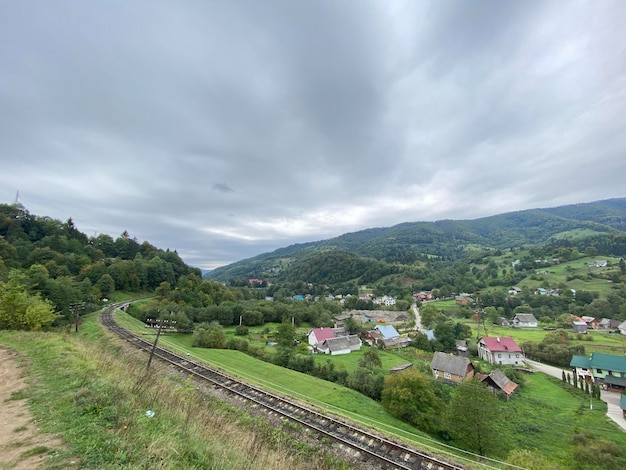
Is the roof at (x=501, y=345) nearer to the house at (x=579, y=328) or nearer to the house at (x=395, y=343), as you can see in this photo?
the house at (x=395, y=343)

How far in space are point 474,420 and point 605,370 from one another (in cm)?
2921

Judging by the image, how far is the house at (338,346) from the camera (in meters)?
43.2

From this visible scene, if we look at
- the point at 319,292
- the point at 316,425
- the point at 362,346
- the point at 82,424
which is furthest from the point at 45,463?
the point at 319,292

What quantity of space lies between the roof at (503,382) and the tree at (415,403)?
12070 millimetres

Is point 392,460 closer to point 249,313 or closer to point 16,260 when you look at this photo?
point 249,313

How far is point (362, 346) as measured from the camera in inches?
1940

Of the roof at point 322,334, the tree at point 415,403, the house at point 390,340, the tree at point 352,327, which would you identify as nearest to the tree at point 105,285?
the roof at point 322,334

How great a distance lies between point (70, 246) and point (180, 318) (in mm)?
42300

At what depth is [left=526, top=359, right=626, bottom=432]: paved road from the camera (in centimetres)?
2245

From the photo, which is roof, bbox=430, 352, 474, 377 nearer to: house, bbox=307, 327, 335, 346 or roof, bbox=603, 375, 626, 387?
roof, bbox=603, 375, 626, 387

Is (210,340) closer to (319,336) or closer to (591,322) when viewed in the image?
(319,336)

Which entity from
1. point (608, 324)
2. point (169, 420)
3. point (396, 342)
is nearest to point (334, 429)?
point (169, 420)

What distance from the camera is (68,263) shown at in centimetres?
5278

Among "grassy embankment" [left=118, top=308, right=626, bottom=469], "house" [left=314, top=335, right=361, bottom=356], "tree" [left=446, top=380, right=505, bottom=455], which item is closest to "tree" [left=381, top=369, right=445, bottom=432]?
"grassy embankment" [left=118, top=308, right=626, bottom=469]
